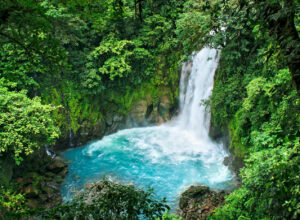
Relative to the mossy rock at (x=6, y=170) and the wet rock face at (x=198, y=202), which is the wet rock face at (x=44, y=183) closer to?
the mossy rock at (x=6, y=170)

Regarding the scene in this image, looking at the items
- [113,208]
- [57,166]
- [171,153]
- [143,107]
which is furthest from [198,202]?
[143,107]

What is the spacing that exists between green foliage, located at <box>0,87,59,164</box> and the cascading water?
272cm

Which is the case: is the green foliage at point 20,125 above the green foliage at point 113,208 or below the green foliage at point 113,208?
above

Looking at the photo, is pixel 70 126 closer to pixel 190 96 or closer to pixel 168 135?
pixel 168 135

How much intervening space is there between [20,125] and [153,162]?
247 inches

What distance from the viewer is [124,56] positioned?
41.5ft

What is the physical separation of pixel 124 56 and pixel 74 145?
19.5 feet

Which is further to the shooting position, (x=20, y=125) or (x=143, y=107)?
(x=143, y=107)

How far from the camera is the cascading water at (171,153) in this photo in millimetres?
9781

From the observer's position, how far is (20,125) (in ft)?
25.5

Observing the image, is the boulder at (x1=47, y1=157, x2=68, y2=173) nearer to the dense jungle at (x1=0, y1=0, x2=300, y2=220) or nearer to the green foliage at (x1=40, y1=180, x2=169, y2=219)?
the dense jungle at (x1=0, y1=0, x2=300, y2=220)

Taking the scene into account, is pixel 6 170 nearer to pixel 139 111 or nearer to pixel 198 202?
pixel 198 202

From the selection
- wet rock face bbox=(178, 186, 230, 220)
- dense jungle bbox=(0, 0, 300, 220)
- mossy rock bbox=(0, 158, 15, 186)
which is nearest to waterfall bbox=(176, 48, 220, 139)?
dense jungle bbox=(0, 0, 300, 220)

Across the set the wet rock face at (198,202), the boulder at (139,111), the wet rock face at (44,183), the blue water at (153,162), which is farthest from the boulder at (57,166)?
the wet rock face at (198,202)
